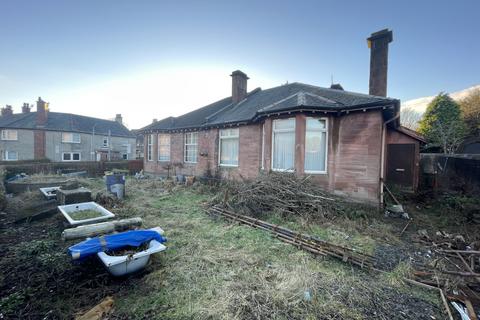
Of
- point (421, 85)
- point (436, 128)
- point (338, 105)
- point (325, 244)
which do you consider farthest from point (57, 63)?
point (421, 85)

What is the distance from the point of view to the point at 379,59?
961 centimetres

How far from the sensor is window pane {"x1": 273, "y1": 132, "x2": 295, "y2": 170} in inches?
324

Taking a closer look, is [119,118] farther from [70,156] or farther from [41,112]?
[70,156]

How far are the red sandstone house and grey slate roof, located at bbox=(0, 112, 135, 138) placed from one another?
26.2 metres

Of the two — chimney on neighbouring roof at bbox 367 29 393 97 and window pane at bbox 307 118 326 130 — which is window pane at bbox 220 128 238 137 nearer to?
window pane at bbox 307 118 326 130

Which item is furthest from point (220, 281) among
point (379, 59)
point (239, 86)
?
point (239, 86)

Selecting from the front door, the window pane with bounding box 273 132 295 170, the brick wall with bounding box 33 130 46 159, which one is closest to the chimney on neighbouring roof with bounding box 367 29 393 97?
the front door

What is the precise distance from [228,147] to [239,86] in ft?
18.9

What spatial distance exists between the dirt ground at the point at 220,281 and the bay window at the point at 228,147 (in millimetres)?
6421

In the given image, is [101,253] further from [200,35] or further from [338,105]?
[200,35]

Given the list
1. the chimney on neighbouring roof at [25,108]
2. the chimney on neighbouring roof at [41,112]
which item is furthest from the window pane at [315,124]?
the chimney on neighbouring roof at [25,108]

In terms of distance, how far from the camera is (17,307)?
2584 mm

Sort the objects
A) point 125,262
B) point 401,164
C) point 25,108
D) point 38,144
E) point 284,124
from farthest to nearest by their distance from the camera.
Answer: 1. point 25,108
2. point 38,144
3. point 401,164
4. point 284,124
5. point 125,262

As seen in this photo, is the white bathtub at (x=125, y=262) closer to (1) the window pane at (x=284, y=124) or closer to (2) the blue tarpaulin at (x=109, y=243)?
(2) the blue tarpaulin at (x=109, y=243)
